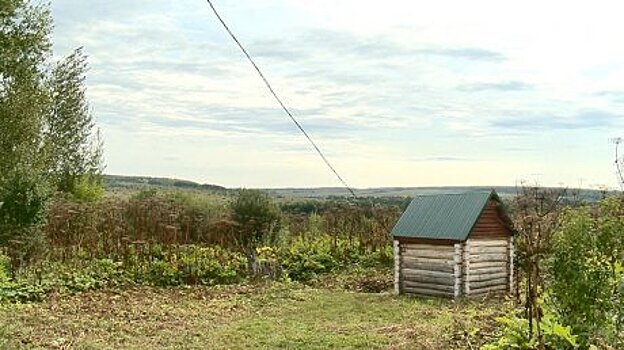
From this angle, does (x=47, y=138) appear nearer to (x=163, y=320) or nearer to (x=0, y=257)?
(x=0, y=257)

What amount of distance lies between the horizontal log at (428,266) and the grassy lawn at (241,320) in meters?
0.65

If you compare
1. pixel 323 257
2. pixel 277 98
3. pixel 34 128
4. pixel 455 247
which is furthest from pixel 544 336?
pixel 34 128

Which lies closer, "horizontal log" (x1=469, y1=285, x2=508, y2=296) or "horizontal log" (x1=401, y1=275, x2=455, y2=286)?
"horizontal log" (x1=401, y1=275, x2=455, y2=286)

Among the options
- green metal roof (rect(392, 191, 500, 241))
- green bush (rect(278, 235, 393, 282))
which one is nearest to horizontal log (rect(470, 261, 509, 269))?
green metal roof (rect(392, 191, 500, 241))

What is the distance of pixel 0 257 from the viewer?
506 inches

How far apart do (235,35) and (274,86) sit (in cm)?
81

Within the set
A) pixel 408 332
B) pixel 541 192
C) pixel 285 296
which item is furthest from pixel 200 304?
pixel 541 192

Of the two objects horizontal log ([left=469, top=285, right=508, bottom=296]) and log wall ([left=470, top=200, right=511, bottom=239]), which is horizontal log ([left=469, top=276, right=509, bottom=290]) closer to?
→ horizontal log ([left=469, top=285, right=508, bottom=296])

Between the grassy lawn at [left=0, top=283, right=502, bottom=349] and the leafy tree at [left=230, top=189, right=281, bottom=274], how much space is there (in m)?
4.51

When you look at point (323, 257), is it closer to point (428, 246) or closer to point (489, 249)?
point (428, 246)

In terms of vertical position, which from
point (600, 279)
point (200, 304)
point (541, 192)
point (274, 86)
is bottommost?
point (200, 304)

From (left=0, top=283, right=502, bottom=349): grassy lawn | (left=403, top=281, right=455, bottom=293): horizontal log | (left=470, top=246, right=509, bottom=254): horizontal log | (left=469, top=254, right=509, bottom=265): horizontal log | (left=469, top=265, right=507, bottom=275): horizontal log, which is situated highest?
(left=470, top=246, right=509, bottom=254): horizontal log

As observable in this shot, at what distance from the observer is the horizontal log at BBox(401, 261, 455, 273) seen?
41.3 feet

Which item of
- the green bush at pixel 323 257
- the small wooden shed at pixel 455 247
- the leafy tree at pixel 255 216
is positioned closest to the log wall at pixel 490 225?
the small wooden shed at pixel 455 247
